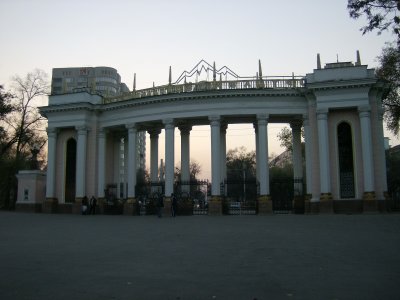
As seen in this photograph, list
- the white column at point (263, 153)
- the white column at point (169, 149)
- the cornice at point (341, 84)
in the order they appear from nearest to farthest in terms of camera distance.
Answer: the cornice at point (341, 84) → the white column at point (263, 153) → the white column at point (169, 149)

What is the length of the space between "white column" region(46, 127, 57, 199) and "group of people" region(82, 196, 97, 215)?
4.09 meters

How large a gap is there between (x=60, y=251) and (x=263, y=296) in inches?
295

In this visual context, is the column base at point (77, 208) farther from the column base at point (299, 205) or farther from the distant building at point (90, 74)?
the distant building at point (90, 74)

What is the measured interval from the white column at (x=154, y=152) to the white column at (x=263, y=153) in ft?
35.3

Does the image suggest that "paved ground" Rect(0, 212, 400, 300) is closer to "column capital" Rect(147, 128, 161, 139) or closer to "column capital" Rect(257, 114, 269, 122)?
"column capital" Rect(257, 114, 269, 122)

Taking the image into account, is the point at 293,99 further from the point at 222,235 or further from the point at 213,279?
the point at 213,279

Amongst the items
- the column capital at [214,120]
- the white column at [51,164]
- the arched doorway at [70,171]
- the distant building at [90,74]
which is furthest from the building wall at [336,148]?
the distant building at [90,74]

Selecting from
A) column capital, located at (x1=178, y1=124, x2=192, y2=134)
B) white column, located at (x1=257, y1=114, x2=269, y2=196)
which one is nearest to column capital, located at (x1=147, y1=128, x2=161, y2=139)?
column capital, located at (x1=178, y1=124, x2=192, y2=134)

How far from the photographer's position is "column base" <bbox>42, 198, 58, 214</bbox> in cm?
3706

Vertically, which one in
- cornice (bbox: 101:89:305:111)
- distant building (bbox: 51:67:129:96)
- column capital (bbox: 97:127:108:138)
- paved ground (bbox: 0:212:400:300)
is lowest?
paved ground (bbox: 0:212:400:300)

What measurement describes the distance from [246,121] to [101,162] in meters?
13.4

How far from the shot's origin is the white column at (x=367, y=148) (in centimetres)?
→ 2930

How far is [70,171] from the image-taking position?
126ft

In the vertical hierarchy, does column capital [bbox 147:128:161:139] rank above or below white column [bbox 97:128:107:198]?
above
